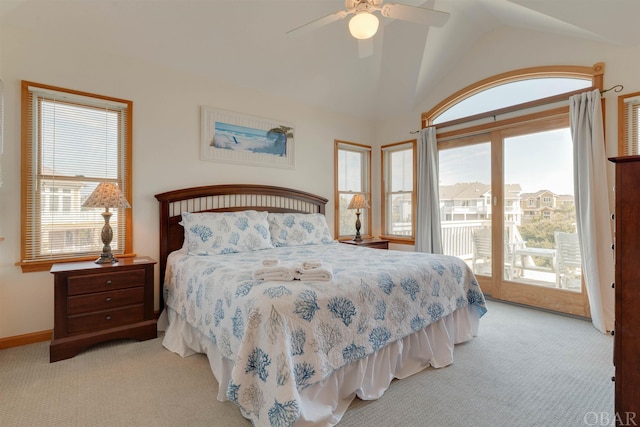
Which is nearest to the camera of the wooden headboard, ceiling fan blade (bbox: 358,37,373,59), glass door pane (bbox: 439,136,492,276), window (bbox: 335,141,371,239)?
ceiling fan blade (bbox: 358,37,373,59)

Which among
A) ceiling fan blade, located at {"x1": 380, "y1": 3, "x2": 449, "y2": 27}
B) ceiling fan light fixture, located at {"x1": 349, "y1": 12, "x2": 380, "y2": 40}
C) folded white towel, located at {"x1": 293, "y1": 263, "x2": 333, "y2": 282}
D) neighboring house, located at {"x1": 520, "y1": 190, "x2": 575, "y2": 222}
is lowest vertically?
folded white towel, located at {"x1": 293, "y1": 263, "x2": 333, "y2": 282}

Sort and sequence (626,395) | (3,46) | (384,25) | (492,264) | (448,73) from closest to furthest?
(626,395) → (3,46) → (384,25) → (492,264) → (448,73)

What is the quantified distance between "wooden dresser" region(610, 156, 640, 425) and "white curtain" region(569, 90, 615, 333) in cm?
212

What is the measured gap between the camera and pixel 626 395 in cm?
124

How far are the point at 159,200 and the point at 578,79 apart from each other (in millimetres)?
4569

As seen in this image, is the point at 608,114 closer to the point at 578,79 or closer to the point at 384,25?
the point at 578,79

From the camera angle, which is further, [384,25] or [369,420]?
[384,25]

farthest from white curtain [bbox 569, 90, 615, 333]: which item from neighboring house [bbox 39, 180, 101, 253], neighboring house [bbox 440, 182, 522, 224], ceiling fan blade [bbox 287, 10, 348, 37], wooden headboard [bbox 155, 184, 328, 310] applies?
neighboring house [bbox 39, 180, 101, 253]

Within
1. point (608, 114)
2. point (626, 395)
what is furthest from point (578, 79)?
point (626, 395)

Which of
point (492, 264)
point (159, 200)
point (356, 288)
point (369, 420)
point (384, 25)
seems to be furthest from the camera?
point (492, 264)

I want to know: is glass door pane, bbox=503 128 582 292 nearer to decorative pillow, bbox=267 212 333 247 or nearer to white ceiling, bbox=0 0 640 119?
white ceiling, bbox=0 0 640 119

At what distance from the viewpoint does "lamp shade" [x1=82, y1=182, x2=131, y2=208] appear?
2.49 metres

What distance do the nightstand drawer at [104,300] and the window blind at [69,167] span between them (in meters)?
0.62

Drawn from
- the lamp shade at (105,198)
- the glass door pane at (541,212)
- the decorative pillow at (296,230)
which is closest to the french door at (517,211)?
the glass door pane at (541,212)
